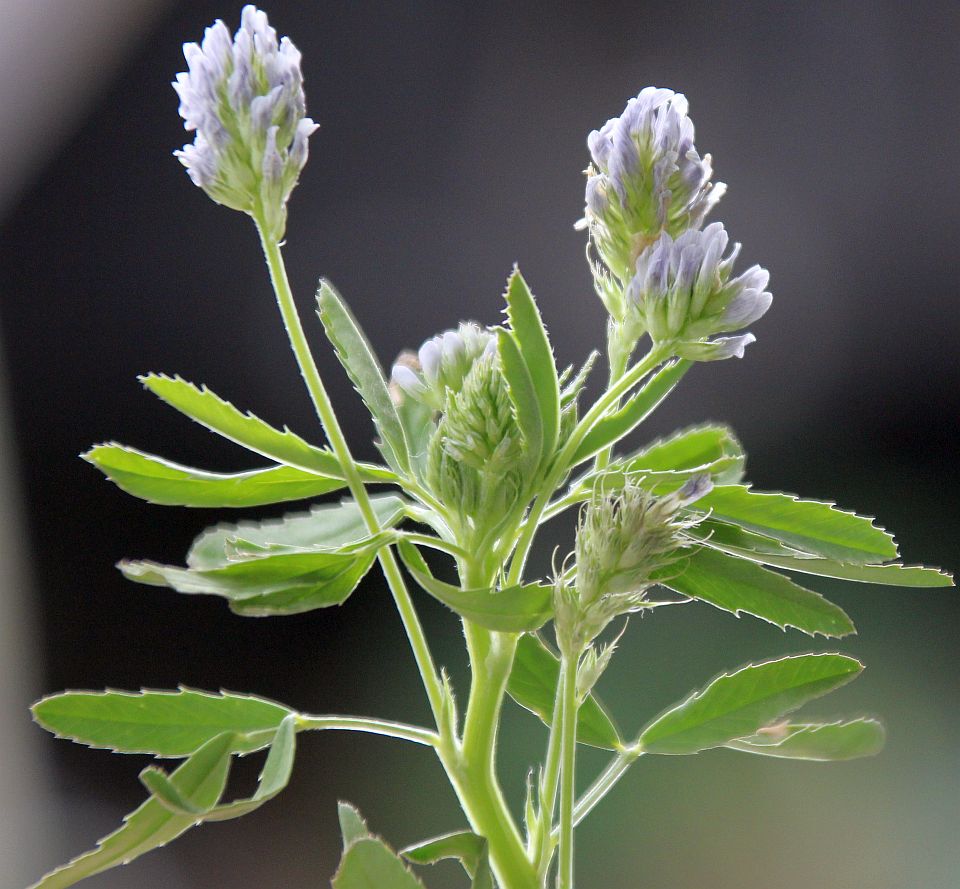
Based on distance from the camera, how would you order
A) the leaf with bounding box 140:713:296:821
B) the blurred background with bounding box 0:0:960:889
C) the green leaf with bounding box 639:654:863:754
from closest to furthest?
the leaf with bounding box 140:713:296:821, the green leaf with bounding box 639:654:863:754, the blurred background with bounding box 0:0:960:889

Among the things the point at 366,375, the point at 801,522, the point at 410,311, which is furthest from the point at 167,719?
the point at 410,311

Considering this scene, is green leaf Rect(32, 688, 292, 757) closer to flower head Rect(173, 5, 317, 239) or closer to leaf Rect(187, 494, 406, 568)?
leaf Rect(187, 494, 406, 568)

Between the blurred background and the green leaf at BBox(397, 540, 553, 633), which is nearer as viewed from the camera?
the green leaf at BBox(397, 540, 553, 633)

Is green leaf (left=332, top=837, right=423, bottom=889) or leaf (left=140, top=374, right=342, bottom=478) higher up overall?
leaf (left=140, top=374, right=342, bottom=478)

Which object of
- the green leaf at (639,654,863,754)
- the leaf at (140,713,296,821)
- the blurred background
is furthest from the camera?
the blurred background

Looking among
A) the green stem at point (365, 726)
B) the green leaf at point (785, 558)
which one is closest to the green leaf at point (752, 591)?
→ the green leaf at point (785, 558)

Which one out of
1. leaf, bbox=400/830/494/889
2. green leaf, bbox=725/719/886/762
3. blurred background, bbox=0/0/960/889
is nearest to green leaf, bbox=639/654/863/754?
green leaf, bbox=725/719/886/762

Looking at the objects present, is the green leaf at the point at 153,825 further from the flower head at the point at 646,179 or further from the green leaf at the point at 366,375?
the flower head at the point at 646,179
